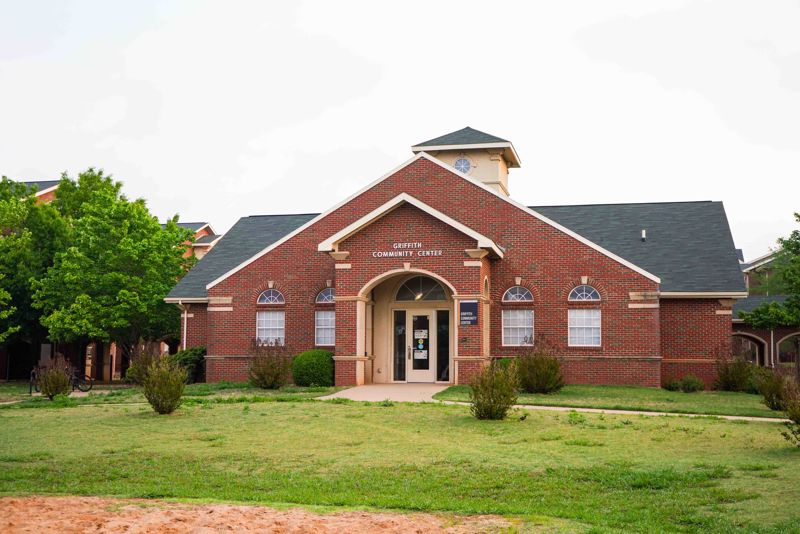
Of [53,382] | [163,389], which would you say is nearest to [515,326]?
[163,389]

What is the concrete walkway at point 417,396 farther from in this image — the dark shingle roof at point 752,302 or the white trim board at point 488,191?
the dark shingle roof at point 752,302

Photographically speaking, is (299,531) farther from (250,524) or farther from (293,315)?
(293,315)

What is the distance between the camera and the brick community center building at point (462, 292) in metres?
27.6

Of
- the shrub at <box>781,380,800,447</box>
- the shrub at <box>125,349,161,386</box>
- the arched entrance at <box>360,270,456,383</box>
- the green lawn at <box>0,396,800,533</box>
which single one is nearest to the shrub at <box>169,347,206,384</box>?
the shrub at <box>125,349,161,386</box>

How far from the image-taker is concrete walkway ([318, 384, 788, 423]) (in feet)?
63.2

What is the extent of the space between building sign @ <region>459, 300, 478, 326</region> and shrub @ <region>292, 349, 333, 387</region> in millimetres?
4550

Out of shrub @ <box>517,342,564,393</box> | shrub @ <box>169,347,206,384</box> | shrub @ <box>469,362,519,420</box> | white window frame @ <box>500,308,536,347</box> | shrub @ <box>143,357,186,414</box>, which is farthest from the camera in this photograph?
shrub @ <box>169,347,206,384</box>

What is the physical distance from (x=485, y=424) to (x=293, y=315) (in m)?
14.6

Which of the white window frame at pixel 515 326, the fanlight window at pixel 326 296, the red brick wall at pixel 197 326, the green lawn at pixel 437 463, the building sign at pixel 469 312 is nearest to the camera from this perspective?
the green lawn at pixel 437 463

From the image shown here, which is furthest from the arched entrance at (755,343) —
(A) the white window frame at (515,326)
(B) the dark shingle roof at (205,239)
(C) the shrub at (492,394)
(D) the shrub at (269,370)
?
(B) the dark shingle roof at (205,239)

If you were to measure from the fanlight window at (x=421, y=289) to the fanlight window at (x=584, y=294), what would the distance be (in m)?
4.12

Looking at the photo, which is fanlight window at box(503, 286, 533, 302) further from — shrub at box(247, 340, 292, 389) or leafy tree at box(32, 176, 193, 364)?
leafy tree at box(32, 176, 193, 364)

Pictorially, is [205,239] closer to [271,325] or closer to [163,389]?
[271,325]

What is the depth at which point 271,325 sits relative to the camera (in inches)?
1218
